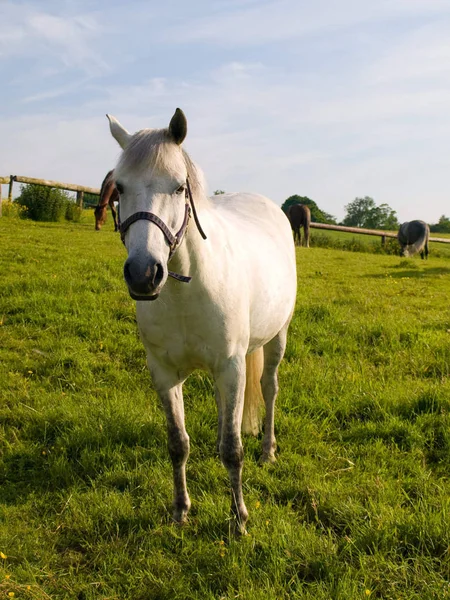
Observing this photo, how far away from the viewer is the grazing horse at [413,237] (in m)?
21.1

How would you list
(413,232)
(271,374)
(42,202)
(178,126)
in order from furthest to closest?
1. (413,232)
2. (42,202)
3. (271,374)
4. (178,126)

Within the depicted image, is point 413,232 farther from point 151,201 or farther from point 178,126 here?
point 151,201

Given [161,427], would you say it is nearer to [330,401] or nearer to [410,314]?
[330,401]

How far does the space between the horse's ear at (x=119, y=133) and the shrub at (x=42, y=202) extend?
16050mm

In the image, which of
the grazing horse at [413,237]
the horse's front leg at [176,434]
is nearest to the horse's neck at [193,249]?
the horse's front leg at [176,434]

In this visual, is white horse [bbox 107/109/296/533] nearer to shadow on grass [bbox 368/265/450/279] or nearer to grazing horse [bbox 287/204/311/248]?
shadow on grass [bbox 368/265/450/279]

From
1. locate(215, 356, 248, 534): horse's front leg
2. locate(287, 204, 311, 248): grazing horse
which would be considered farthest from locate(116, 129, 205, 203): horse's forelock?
locate(287, 204, 311, 248): grazing horse

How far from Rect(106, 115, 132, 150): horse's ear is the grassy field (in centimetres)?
202

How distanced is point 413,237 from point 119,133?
20596 mm

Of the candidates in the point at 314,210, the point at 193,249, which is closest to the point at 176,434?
the point at 193,249

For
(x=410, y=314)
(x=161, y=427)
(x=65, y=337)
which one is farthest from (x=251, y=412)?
(x=410, y=314)

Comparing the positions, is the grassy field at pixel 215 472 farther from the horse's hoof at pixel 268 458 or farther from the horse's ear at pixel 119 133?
the horse's ear at pixel 119 133

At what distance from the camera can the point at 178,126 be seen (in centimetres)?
244

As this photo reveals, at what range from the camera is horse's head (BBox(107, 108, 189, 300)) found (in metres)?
2.11
